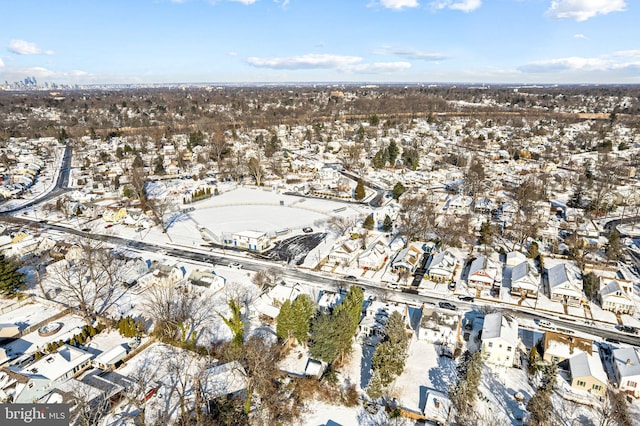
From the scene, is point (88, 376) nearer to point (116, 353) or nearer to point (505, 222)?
point (116, 353)

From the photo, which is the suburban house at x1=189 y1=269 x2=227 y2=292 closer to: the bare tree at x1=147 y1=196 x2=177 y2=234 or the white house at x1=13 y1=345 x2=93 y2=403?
the white house at x1=13 y1=345 x2=93 y2=403

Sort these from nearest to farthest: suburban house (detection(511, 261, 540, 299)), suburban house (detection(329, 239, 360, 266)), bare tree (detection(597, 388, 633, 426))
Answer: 1. bare tree (detection(597, 388, 633, 426))
2. suburban house (detection(511, 261, 540, 299))
3. suburban house (detection(329, 239, 360, 266))

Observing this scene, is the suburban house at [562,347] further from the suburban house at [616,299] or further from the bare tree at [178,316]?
the bare tree at [178,316]

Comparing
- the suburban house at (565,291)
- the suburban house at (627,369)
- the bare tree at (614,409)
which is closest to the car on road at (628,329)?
the suburban house at (565,291)

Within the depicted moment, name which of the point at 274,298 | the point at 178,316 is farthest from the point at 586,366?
the point at 178,316

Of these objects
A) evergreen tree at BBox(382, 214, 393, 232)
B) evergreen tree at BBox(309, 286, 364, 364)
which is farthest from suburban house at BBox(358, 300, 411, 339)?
evergreen tree at BBox(382, 214, 393, 232)

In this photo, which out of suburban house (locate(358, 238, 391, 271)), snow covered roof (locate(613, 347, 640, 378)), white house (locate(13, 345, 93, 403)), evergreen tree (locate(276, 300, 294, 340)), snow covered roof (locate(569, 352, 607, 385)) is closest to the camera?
white house (locate(13, 345, 93, 403))

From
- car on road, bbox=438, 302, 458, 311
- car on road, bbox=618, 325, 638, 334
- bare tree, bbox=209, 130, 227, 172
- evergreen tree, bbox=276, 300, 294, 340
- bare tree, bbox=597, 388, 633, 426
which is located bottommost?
car on road, bbox=618, 325, 638, 334
